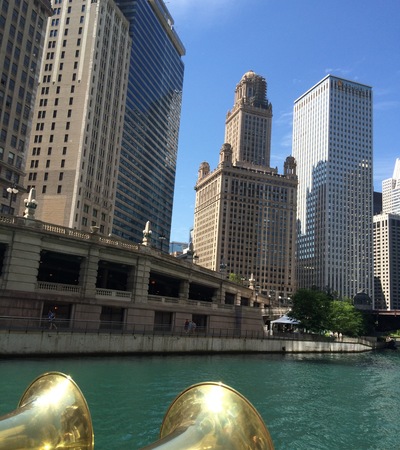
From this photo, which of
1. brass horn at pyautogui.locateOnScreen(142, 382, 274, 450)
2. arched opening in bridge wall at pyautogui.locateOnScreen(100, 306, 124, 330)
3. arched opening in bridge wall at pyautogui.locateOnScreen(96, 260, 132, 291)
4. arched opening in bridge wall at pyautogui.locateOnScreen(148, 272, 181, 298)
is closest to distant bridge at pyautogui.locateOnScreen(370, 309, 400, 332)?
arched opening in bridge wall at pyautogui.locateOnScreen(148, 272, 181, 298)

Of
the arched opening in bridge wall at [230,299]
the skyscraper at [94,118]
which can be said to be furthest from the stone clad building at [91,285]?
the skyscraper at [94,118]

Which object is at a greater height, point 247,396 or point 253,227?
point 253,227

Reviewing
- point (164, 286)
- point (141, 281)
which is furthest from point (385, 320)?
point (141, 281)

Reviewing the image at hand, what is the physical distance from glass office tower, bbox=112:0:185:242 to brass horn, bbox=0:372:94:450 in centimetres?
10785

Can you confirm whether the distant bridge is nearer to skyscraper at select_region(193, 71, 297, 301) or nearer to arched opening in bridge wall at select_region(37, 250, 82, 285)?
skyscraper at select_region(193, 71, 297, 301)

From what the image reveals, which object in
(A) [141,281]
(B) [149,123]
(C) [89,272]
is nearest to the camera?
(C) [89,272]

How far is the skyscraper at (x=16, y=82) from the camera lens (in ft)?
218

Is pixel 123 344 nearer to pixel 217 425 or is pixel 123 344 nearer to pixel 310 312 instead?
pixel 217 425

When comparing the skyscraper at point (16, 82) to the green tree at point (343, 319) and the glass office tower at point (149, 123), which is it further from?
the green tree at point (343, 319)

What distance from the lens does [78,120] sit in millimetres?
92938

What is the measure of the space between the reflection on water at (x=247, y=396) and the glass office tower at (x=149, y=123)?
3347 inches

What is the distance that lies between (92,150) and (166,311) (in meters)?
57.1

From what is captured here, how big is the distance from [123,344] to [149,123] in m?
111

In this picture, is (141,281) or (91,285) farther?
(141,281)
